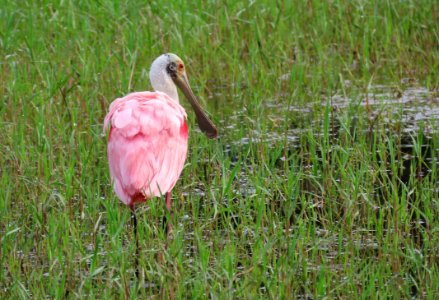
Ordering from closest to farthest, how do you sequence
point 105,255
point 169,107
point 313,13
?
point 105,255 → point 169,107 → point 313,13

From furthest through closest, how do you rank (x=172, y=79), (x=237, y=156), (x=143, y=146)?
(x=237, y=156), (x=172, y=79), (x=143, y=146)

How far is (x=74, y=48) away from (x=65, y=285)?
3.80 meters

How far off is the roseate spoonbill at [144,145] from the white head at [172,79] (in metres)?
0.59

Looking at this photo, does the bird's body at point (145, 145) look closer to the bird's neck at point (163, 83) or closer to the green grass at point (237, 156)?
the green grass at point (237, 156)

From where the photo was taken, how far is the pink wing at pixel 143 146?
5383mm

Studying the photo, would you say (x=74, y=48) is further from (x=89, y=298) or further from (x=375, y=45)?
(x=89, y=298)

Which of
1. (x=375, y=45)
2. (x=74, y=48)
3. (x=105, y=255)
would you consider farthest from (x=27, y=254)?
(x=375, y=45)

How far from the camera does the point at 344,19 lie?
9000mm

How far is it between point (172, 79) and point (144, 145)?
1.23 metres

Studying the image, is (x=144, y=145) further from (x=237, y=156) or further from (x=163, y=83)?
(x=237, y=156)

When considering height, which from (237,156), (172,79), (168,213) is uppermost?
(172,79)

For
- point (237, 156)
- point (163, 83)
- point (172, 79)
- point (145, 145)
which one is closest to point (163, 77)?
point (163, 83)

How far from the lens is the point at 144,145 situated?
5.46 metres

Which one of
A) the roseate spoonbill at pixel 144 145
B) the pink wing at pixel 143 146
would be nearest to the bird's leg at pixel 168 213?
the roseate spoonbill at pixel 144 145
